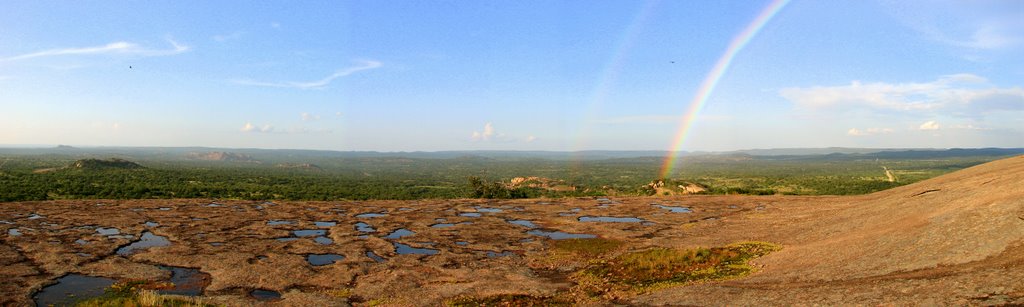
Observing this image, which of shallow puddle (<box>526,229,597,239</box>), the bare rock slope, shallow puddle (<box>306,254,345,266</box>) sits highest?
the bare rock slope

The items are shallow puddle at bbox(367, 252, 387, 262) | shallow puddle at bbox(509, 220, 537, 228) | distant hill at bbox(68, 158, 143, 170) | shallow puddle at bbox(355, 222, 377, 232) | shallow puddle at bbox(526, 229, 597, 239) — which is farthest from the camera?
distant hill at bbox(68, 158, 143, 170)

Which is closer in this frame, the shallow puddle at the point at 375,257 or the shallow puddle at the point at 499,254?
the shallow puddle at the point at 375,257

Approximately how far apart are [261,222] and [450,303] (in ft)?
95.7

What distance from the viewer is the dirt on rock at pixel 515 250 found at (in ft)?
52.6

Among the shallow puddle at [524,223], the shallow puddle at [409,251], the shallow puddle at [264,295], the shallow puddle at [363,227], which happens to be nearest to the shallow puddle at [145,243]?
the shallow puddle at [264,295]

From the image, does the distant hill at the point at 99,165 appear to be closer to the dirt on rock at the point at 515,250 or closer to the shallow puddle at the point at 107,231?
the dirt on rock at the point at 515,250

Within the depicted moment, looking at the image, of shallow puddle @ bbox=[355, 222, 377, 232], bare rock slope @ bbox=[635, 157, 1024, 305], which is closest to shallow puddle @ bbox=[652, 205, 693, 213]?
bare rock slope @ bbox=[635, 157, 1024, 305]

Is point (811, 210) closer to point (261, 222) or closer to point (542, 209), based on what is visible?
point (542, 209)

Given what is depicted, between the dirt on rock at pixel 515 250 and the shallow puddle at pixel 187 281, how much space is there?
1.29 feet

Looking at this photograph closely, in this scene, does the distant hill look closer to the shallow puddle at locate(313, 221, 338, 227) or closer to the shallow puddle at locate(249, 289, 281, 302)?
the shallow puddle at locate(313, 221, 338, 227)

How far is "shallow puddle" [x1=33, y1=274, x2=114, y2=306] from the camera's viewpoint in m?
18.9

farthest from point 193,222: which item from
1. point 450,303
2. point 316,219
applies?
point 450,303

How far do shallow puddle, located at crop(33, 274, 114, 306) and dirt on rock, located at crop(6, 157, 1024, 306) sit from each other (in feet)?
1.62

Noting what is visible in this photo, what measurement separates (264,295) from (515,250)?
1470 cm
